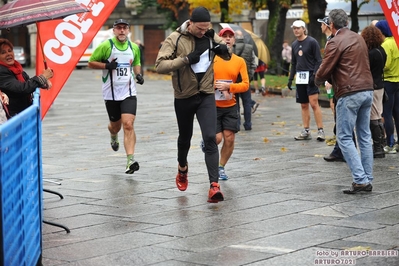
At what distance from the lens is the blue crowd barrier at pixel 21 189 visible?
14.6 feet

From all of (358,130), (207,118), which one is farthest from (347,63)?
(207,118)

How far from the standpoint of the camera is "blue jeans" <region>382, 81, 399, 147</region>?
12.5m

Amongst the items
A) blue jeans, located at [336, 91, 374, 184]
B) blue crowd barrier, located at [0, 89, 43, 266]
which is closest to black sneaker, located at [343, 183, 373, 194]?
blue jeans, located at [336, 91, 374, 184]

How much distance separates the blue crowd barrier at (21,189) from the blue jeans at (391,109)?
7060mm

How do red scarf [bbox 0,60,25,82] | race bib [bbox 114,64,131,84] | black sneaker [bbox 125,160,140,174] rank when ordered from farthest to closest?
race bib [bbox 114,64,131,84] < black sneaker [bbox 125,160,140,174] < red scarf [bbox 0,60,25,82]

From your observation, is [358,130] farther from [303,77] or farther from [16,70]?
[303,77]

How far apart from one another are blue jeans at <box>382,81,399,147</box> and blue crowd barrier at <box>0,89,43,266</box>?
7.06m

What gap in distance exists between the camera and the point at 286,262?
614cm

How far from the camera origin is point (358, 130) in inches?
378

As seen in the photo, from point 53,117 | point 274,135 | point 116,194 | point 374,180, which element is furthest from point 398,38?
point 53,117

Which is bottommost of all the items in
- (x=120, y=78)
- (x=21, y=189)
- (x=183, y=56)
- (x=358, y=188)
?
(x=358, y=188)

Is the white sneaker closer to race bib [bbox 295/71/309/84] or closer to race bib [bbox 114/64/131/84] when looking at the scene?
race bib [bbox 295/71/309/84]

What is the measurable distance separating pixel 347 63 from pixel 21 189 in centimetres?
480

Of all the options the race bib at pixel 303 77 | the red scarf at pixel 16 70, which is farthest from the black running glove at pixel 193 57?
the race bib at pixel 303 77
